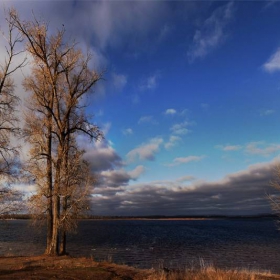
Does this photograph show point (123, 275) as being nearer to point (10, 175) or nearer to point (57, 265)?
point (57, 265)

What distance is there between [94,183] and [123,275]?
7478mm

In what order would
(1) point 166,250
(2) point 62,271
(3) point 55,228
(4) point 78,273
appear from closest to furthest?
(4) point 78,273, (2) point 62,271, (3) point 55,228, (1) point 166,250

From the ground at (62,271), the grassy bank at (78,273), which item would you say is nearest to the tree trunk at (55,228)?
the ground at (62,271)

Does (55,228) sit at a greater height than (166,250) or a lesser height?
greater

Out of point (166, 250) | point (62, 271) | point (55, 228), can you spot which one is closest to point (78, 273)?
point (62, 271)

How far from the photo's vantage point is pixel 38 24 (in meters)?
22.6

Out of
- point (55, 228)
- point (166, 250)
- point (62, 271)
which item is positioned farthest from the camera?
point (166, 250)

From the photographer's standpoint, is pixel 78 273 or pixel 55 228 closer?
pixel 78 273

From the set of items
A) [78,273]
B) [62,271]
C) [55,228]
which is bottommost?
[78,273]

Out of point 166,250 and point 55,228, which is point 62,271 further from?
point 166,250

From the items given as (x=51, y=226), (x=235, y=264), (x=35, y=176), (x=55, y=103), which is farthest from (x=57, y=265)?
(x=235, y=264)

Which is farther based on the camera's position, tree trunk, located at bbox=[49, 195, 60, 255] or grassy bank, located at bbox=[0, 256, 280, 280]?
tree trunk, located at bbox=[49, 195, 60, 255]

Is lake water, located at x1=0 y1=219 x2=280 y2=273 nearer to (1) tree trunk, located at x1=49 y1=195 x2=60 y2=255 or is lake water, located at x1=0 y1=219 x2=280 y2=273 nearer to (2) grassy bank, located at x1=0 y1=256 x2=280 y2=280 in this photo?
(1) tree trunk, located at x1=49 y1=195 x2=60 y2=255

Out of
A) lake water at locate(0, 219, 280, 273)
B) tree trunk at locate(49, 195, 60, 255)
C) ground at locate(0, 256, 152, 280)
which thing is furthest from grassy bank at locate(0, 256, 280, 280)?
lake water at locate(0, 219, 280, 273)
